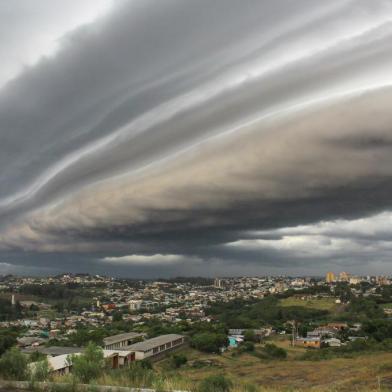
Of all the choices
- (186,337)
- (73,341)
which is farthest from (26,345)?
(186,337)

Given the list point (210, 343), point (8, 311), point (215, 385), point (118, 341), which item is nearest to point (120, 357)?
point (118, 341)

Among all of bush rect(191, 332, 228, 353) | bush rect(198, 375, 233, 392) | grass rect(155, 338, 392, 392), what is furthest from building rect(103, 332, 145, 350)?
bush rect(198, 375, 233, 392)

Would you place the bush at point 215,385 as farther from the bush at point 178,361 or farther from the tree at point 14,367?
the bush at point 178,361

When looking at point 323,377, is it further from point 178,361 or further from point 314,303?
point 314,303

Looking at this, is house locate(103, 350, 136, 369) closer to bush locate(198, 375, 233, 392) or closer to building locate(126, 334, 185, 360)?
building locate(126, 334, 185, 360)

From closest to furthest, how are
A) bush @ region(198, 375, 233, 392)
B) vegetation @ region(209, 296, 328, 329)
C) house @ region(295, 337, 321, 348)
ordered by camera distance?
bush @ region(198, 375, 233, 392)
house @ region(295, 337, 321, 348)
vegetation @ region(209, 296, 328, 329)

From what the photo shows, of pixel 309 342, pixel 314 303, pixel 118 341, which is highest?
pixel 118 341

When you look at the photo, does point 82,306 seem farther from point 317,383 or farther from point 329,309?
point 317,383
